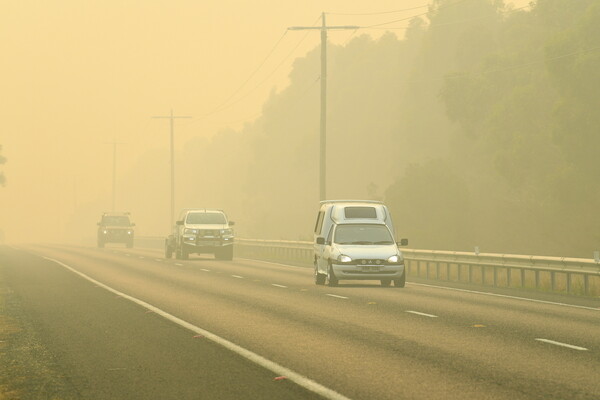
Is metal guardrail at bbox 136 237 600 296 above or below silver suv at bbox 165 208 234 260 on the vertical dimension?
below

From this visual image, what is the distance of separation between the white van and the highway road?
1.78ft

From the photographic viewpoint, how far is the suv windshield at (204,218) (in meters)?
47.9

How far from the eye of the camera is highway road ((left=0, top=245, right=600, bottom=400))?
36.8 ft

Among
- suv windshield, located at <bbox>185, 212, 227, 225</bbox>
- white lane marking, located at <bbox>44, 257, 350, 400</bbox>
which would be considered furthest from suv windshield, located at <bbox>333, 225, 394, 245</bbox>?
suv windshield, located at <bbox>185, 212, 227, 225</bbox>

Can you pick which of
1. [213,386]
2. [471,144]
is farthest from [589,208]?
[213,386]

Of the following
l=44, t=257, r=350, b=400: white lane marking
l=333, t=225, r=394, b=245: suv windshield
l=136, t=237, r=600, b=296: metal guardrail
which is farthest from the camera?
l=333, t=225, r=394, b=245: suv windshield

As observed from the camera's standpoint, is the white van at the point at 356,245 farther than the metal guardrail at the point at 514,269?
Yes

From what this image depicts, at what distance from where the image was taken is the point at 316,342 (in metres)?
15.2

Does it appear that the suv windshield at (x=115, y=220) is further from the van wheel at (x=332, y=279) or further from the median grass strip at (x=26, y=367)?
the median grass strip at (x=26, y=367)

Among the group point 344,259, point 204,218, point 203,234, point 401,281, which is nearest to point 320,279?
point 344,259

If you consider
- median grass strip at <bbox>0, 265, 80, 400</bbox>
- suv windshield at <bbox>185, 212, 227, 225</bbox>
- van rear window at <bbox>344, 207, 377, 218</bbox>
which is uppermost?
suv windshield at <bbox>185, 212, 227, 225</bbox>

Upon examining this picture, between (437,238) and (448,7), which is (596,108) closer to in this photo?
(437,238)

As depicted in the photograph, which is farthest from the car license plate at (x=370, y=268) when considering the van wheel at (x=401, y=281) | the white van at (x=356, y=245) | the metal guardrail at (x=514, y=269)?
the metal guardrail at (x=514, y=269)

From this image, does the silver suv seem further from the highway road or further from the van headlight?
the van headlight
